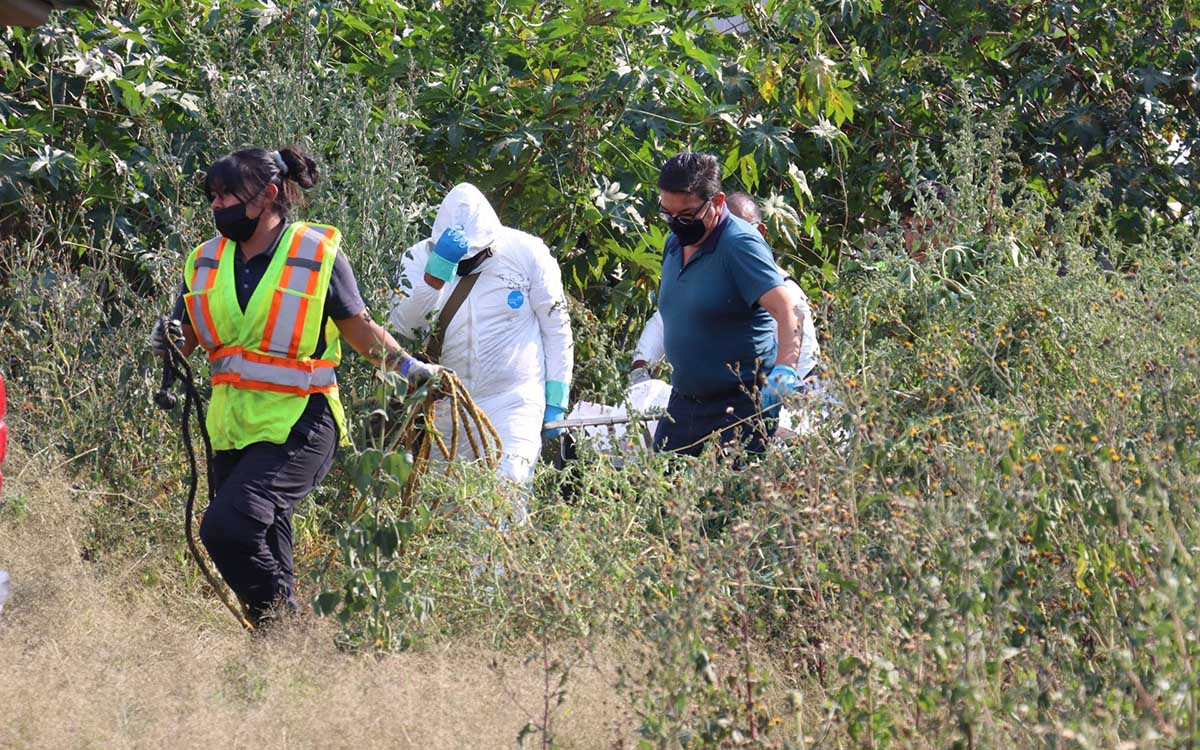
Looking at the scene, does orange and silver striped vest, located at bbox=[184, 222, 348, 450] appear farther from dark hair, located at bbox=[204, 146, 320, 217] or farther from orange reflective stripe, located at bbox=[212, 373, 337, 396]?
dark hair, located at bbox=[204, 146, 320, 217]

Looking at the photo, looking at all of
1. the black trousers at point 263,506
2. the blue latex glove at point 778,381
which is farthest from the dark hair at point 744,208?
the black trousers at point 263,506

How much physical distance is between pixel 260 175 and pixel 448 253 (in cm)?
111

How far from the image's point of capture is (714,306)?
4.91 meters

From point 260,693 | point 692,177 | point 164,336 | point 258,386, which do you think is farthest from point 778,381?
point 164,336

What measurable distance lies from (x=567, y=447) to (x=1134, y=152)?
395cm

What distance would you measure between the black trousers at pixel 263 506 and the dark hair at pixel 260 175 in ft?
2.03

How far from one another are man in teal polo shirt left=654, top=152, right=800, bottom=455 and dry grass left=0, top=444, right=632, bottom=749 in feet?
4.46

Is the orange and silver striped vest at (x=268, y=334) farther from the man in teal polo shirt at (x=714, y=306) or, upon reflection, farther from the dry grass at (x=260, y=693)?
the man in teal polo shirt at (x=714, y=306)

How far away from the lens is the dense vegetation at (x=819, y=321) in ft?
9.84

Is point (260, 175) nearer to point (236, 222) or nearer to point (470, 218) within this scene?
point (236, 222)

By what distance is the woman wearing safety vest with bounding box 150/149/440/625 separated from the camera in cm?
436

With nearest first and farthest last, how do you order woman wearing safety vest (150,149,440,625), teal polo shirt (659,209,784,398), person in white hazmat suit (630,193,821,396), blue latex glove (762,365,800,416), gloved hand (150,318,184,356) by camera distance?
blue latex glove (762,365,800,416)
woman wearing safety vest (150,149,440,625)
gloved hand (150,318,184,356)
teal polo shirt (659,209,784,398)
person in white hazmat suit (630,193,821,396)

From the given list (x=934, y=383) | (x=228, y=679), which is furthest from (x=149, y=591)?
(x=934, y=383)

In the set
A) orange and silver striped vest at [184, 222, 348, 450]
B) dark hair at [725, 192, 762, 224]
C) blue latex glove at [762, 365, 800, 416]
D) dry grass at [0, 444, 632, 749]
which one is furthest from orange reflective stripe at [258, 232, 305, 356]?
dark hair at [725, 192, 762, 224]
